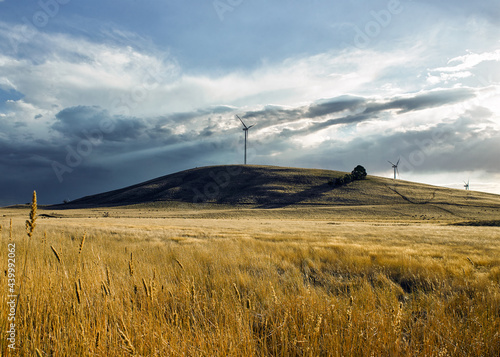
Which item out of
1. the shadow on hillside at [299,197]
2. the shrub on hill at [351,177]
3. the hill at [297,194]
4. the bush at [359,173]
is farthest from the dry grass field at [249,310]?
the bush at [359,173]

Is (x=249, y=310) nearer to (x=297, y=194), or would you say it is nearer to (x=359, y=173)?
(x=297, y=194)

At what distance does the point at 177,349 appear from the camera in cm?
313

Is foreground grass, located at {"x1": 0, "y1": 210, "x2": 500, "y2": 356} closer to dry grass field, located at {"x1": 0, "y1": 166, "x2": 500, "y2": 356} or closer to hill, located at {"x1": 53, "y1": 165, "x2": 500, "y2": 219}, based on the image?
dry grass field, located at {"x1": 0, "y1": 166, "x2": 500, "y2": 356}

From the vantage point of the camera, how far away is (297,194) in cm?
11569

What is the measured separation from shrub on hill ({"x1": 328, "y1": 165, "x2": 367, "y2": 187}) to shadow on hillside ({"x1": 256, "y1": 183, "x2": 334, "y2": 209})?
5118 mm

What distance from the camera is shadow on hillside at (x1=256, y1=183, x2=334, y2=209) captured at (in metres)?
104

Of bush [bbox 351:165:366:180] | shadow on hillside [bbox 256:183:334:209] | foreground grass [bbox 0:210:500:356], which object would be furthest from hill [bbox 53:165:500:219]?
foreground grass [bbox 0:210:500:356]

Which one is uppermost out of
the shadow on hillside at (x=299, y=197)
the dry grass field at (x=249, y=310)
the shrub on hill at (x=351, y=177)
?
the shrub on hill at (x=351, y=177)

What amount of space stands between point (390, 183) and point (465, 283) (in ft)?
456

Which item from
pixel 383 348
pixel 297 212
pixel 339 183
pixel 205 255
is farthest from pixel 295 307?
pixel 339 183

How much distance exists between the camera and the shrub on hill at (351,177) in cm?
12888

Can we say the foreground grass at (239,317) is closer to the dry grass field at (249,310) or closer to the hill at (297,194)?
the dry grass field at (249,310)

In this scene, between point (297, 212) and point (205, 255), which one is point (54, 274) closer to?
point (205, 255)

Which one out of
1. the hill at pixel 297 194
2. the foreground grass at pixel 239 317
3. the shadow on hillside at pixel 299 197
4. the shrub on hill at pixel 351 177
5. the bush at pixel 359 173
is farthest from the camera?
the bush at pixel 359 173
